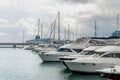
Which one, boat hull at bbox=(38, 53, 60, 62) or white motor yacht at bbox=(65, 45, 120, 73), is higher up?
white motor yacht at bbox=(65, 45, 120, 73)

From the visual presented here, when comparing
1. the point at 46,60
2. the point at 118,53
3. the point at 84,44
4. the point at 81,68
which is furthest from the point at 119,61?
the point at 46,60

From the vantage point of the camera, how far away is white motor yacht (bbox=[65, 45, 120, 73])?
4386cm

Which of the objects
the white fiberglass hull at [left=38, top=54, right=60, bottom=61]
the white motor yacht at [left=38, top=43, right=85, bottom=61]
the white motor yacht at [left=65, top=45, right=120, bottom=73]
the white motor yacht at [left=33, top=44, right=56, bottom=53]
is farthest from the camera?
the white motor yacht at [left=33, top=44, right=56, bottom=53]

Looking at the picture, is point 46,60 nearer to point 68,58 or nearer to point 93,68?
point 68,58

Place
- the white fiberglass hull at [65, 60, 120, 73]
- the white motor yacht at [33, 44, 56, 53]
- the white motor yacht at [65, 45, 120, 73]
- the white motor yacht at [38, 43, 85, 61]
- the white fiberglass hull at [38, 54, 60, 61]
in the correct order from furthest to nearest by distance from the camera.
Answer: the white motor yacht at [33, 44, 56, 53] → the white fiberglass hull at [38, 54, 60, 61] → the white motor yacht at [38, 43, 85, 61] → the white motor yacht at [65, 45, 120, 73] → the white fiberglass hull at [65, 60, 120, 73]

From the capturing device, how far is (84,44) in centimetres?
6906

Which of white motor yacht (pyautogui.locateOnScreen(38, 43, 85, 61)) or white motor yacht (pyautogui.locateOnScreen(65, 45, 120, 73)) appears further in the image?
white motor yacht (pyautogui.locateOnScreen(38, 43, 85, 61))

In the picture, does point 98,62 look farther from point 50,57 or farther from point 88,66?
point 50,57

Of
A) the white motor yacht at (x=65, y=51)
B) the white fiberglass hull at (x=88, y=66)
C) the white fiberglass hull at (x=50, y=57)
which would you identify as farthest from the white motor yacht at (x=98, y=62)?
the white fiberglass hull at (x=50, y=57)

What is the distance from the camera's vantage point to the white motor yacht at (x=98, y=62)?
43859 millimetres

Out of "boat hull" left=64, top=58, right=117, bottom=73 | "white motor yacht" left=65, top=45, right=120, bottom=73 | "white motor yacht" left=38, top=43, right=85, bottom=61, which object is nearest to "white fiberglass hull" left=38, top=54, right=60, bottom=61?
"white motor yacht" left=38, top=43, right=85, bottom=61

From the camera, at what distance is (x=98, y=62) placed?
44.2 metres

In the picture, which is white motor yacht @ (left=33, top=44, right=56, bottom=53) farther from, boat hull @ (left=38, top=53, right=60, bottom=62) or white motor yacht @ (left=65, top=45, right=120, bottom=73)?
white motor yacht @ (left=65, top=45, right=120, bottom=73)

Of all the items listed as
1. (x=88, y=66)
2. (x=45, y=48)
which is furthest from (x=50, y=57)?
(x=45, y=48)
